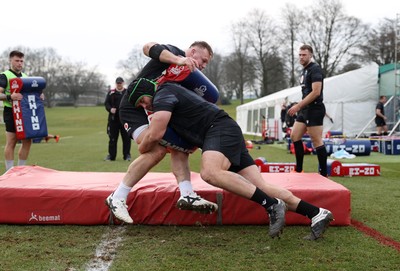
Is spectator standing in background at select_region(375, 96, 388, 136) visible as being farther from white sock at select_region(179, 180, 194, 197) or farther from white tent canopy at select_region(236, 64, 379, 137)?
white sock at select_region(179, 180, 194, 197)

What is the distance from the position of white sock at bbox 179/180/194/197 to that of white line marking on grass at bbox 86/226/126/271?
0.62m

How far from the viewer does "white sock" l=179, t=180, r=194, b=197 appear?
3.94 meters

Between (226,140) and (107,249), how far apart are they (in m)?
1.26

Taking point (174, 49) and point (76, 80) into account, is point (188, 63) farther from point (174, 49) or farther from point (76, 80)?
point (76, 80)

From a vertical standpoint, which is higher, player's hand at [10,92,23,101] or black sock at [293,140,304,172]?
player's hand at [10,92,23,101]

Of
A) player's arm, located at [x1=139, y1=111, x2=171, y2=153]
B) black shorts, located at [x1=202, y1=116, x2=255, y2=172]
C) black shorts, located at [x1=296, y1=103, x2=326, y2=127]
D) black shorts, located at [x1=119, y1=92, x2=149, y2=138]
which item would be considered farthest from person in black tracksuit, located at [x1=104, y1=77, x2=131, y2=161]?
black shorts, located at [x1=202, y1=116, x2=255, y2=172]

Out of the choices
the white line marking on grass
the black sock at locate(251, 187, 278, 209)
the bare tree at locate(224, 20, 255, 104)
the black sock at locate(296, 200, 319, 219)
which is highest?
the bare tree at locate(224, 20, 255, 104)

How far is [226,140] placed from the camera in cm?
366

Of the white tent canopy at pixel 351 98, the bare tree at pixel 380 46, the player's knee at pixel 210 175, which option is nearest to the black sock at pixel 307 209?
the player's knee at pixel 210 175

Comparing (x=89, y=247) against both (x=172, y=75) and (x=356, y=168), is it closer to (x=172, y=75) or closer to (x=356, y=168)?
(x=172, y=75)

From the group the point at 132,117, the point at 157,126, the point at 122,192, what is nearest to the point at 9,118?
the point at 132,117

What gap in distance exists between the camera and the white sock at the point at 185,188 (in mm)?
3938

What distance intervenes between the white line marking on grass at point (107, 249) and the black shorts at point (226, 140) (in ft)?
3.37

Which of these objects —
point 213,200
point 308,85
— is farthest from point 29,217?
point 308,85
